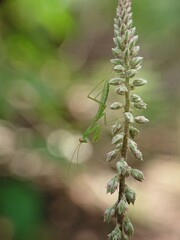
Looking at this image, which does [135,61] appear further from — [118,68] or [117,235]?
[117,235]

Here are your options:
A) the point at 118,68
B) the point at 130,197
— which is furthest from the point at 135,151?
the point at 118,68

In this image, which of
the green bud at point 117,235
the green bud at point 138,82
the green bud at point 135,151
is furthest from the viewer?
the green bud at point 138,82

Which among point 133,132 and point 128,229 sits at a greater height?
point 133,132

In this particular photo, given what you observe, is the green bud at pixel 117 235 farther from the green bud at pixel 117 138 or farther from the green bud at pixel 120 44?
the green bud at pixel 120 44

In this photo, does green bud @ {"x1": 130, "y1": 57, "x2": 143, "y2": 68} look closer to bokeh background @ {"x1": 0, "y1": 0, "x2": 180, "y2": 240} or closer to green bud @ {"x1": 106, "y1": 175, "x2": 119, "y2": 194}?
green bud @ {"x1": 106, "y1": 175, "x2": 119, "y2": 194}

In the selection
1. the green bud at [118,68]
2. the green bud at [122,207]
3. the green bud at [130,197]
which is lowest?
the green bud at [122,207]

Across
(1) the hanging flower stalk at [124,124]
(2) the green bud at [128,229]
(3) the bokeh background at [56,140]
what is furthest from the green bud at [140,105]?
(3) the bokeh background at [56,140]
